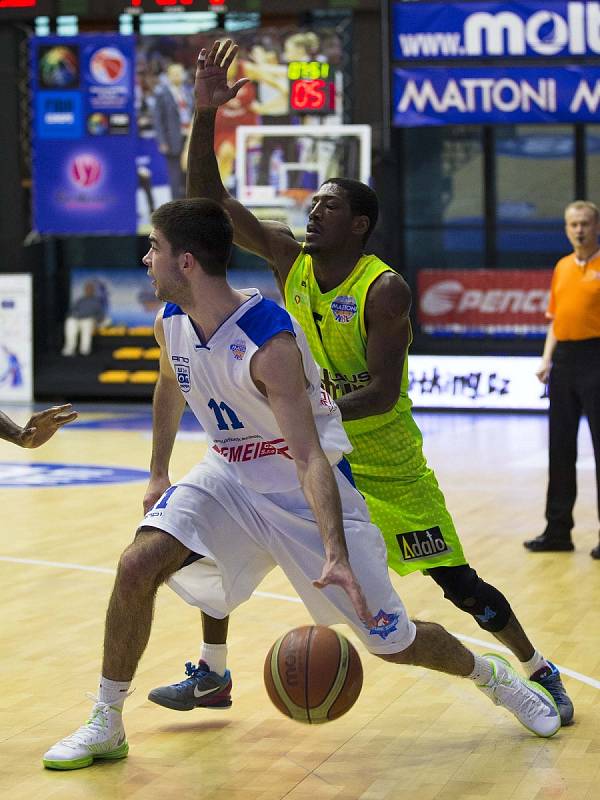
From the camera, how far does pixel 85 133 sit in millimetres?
17438

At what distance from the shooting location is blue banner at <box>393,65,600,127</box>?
15992mm

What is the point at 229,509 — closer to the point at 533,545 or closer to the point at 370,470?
the point at 370,470

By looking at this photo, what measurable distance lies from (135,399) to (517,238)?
5421 mm

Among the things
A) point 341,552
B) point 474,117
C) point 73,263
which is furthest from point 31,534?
point 73,263

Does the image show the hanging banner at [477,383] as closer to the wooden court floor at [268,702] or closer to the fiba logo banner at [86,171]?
the fiba logo banner at [86,171]

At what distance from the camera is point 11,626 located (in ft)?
20.6

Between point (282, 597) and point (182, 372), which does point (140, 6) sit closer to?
point (282, 597)

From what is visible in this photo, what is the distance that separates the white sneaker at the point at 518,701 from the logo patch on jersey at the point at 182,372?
4.35 feet

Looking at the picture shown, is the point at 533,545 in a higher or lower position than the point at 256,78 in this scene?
lower

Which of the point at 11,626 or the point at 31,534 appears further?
the point at 31,534

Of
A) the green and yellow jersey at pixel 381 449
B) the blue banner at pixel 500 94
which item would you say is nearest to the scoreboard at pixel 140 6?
the blue banner at pixel 500 94

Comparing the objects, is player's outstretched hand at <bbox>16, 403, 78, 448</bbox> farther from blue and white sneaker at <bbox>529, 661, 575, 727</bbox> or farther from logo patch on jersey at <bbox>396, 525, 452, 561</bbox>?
blue and white sneaker at <bbox>529, 661, 575, 727</bbox>

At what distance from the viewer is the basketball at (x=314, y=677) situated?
3998 millimetres

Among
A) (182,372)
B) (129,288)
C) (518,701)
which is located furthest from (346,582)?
(129,288)
